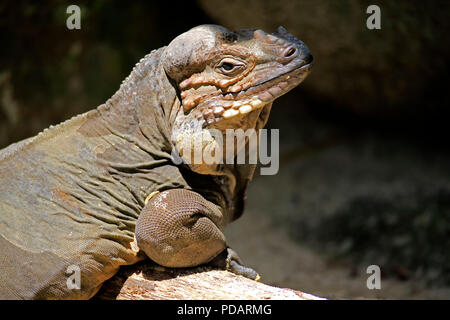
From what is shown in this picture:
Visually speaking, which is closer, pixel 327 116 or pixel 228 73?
pixel 228 73

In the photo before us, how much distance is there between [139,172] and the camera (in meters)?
4.20

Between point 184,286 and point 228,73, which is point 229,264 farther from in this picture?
point 228,73

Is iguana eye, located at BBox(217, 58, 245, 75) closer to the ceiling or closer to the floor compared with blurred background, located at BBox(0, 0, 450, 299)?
closer to the ceiling

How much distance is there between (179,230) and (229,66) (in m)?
1.20

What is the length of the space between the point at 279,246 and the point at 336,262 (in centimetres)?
96

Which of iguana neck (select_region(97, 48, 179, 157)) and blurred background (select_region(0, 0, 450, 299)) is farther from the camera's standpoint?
blurred background (select_region(0, 0, 450, 299))

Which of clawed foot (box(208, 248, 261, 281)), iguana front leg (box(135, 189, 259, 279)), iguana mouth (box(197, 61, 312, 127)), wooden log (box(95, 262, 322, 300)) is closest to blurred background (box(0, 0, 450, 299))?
clawed foot (box(208, 248, 261, 281))

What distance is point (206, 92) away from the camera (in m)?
4.00

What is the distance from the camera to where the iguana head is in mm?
3922

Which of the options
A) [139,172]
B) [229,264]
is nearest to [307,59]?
[139,172]

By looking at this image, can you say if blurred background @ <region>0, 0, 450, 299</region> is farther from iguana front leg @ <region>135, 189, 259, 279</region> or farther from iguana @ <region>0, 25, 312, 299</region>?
iguana @ <region>0, 25, 312, 299</region>

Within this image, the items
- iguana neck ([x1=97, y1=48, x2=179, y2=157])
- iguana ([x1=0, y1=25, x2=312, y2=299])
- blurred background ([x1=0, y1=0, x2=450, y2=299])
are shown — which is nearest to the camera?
iguana ([x1=0, y1=25, x2=312, y2=299])
